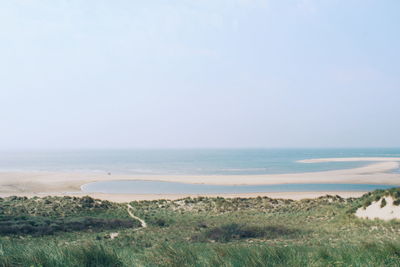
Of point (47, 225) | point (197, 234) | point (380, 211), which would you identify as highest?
point (380, 211)

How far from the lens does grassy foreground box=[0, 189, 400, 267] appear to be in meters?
5.37

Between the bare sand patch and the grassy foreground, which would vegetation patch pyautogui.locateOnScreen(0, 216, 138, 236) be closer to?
the grassy foreground

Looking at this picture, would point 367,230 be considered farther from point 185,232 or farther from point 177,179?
point 177,179

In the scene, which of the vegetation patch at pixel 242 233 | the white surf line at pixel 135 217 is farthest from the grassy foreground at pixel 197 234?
the white surf line at pixel 135 217

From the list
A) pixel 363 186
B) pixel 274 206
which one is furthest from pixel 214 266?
pixel 363 186

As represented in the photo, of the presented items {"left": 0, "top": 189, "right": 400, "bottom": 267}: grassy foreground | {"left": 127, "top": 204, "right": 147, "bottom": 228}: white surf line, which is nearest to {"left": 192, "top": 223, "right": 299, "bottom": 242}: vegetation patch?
{"left": 0, "top": 189, "right": 400, "bottom": 267}: grassy foreground

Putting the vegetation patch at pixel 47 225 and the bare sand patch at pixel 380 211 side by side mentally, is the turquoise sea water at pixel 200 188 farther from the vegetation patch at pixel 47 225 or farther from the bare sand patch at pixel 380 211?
the bare sand patch at pixel 380 211

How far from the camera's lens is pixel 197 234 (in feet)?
56.0

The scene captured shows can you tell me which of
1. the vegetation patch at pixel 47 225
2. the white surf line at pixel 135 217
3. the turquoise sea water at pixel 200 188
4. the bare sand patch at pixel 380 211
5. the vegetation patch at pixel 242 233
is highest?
the bare sand patch at pixel 380 211

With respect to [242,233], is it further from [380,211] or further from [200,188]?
[200,188]

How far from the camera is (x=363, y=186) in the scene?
4988 cm

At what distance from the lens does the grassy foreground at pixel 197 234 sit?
17.6ft

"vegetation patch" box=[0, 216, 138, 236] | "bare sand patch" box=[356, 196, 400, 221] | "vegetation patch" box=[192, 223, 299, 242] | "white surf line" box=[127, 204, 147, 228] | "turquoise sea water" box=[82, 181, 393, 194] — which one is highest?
"bare sand patch" box=[356, 196, 400, 221]

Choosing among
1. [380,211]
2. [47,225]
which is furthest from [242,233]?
[47,225]
